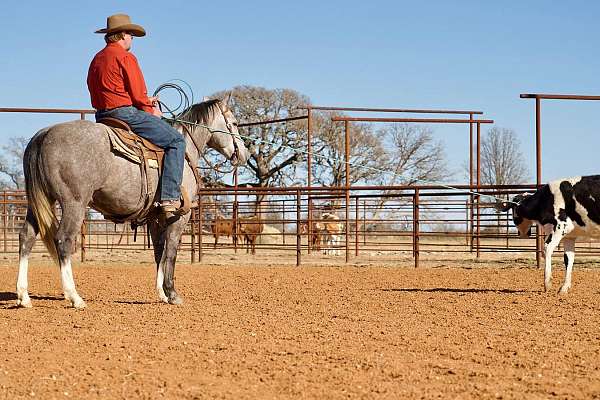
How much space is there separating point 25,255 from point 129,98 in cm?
165

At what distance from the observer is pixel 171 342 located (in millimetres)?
5000

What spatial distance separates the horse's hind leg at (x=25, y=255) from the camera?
6855 mm

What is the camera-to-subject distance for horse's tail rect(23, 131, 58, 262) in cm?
662

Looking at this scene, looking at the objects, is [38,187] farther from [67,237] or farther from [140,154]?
[140,154]

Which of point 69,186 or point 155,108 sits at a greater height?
point 155,108

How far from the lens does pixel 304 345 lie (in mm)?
4918

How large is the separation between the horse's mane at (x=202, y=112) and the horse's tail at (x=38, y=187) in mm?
1809

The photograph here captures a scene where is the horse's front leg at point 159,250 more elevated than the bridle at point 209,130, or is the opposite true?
the bridle at point 209,130

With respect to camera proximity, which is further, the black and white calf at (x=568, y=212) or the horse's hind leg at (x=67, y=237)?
the black and white calf at (x=568, y=212)

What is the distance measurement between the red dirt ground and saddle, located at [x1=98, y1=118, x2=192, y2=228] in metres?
0.90

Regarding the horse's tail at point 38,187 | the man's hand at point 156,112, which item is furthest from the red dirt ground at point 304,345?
the man's hand at point 156,112

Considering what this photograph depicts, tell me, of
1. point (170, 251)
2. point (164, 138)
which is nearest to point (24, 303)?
point (170, 251)

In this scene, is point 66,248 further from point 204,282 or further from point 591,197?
point 591,197

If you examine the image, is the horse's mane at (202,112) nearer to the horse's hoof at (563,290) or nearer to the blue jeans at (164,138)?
the blue jeans at (164,138)
